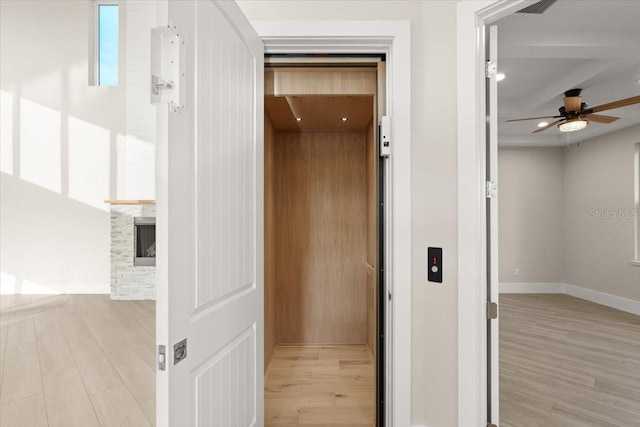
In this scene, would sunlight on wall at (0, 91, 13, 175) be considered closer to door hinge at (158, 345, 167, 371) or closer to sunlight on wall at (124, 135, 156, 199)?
sunlight on wall at (124, 135, 156, 199)

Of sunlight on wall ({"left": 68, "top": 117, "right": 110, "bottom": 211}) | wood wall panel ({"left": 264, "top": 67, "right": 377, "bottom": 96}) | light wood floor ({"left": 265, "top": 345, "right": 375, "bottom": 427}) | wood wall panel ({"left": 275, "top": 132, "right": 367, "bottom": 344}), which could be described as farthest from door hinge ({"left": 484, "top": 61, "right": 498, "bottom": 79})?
sunlight on wall ({"left": 68, "top": 117, "right": 110, "bottom": 211})

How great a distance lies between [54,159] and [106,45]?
6.72ft

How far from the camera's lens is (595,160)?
521cm

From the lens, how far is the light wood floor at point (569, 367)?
225 cm

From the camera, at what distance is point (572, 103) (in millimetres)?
3420

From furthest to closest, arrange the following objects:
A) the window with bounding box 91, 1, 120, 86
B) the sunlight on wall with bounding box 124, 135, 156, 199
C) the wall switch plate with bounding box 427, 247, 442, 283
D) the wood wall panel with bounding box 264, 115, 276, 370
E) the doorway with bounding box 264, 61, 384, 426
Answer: the window with bounding box 91, 1, 120, 86, the sunlight on wall with bounding box 124, 135, 156, 199, the doorway with bounding box 264, 61, 384, 426, the wood wall panel with bounding box 264, 115, 276, 370, the wall switch plate with bounding box 427, 247, 442, 283

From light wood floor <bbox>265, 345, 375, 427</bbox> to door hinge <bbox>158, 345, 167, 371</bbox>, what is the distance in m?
1.45

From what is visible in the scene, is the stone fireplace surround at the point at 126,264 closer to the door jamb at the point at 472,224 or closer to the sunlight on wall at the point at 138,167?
the sunlight on wall at the point at 138,167

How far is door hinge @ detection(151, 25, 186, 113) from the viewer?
931mm

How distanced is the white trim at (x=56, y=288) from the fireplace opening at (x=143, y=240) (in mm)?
1011

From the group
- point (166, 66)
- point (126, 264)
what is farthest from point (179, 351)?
point (126, 264)

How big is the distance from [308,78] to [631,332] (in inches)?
182

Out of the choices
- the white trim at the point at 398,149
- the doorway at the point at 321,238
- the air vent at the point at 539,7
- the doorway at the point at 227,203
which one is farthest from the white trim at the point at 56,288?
the air vent at the point at 539,7

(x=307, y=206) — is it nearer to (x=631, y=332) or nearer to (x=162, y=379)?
(x=162, y=379)
